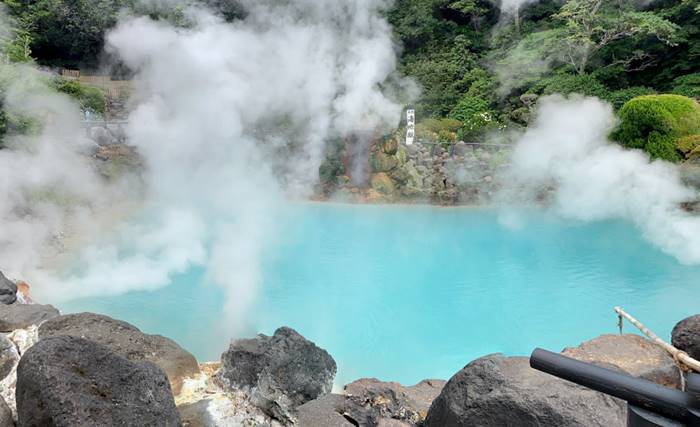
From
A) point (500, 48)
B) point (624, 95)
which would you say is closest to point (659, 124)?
point (624, 95)

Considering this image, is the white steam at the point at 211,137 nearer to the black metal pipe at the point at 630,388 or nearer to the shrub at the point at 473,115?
the shrub at the point at 473,115

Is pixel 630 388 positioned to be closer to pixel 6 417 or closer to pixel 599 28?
pixel 6 417

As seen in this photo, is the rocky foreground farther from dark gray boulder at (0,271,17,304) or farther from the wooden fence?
the wooden fence

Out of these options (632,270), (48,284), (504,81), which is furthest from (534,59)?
(48,284)

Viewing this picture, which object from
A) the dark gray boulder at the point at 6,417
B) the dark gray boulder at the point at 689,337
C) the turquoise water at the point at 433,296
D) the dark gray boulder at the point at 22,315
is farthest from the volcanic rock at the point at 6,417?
the dark gray boulder at the point at 689,337

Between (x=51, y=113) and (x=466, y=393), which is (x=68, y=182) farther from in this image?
(x=466, y=393)

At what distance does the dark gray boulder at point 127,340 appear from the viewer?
12.3 feet

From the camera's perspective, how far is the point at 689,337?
377cm

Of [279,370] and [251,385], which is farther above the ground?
[279,370]

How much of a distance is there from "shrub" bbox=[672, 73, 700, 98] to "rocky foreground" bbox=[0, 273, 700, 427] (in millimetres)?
10048

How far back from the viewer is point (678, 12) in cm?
1240

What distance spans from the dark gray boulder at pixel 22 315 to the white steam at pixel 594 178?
27.9 ft

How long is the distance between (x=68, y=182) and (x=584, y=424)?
926cm

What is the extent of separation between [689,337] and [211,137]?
631cm
